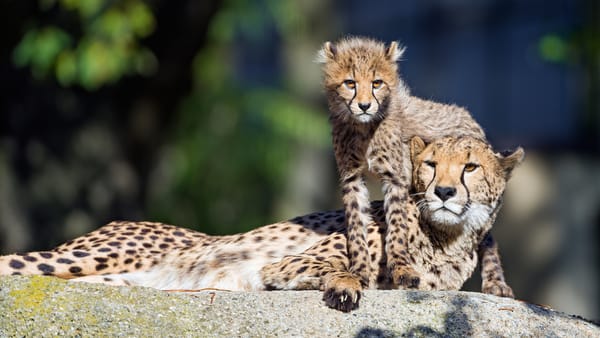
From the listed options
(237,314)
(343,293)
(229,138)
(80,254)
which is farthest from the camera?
(229,138)

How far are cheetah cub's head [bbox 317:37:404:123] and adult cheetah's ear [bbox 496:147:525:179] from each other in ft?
1.85

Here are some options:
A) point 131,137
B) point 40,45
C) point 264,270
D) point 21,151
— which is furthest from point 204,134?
point 264,270

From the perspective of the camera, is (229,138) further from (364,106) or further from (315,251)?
(364,106)

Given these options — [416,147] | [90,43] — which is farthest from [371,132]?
[90,43]

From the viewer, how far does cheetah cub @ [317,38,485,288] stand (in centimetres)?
484

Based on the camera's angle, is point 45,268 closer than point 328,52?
No

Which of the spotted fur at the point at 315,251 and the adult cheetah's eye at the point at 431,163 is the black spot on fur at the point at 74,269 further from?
the adult cheetah's eye at the point at 431,163

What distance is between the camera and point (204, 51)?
11.2 m

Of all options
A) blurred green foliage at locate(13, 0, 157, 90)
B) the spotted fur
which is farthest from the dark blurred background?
the spotted fur

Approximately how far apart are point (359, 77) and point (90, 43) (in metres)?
4.37

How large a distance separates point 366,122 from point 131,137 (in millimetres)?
5381

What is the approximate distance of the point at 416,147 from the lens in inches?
195

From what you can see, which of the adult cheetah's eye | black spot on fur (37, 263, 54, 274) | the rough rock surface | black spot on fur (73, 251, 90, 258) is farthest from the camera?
black spot on fur (73, 251, 90, 258)

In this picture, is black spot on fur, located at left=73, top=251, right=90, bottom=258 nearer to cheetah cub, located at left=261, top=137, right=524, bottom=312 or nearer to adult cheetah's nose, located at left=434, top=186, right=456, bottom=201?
cheetah cub, located at left=261, top=137, right=524, bottom=312
